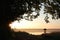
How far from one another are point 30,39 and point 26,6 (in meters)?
5.03

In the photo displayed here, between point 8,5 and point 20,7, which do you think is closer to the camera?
point 8,5

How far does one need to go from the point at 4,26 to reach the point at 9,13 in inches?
70.1

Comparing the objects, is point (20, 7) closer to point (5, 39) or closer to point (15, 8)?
point (15, 8)

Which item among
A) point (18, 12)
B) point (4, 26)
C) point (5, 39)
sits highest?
point (18, 12)

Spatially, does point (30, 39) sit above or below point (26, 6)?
below

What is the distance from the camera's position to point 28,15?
31.0 meters

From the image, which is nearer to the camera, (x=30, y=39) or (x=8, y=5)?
(x=8, y=5)

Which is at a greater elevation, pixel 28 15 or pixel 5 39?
pixel 28 15

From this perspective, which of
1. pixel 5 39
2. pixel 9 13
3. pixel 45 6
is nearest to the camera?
pixel 5 39

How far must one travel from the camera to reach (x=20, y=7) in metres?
28.5

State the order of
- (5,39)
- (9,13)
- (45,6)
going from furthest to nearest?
(45,6), (9,13), (5,39)

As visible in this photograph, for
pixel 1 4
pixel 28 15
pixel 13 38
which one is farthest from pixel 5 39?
pixel 28 15

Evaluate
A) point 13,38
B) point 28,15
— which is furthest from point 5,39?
point 28,15

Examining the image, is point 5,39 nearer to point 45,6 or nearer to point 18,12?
point 18,12
